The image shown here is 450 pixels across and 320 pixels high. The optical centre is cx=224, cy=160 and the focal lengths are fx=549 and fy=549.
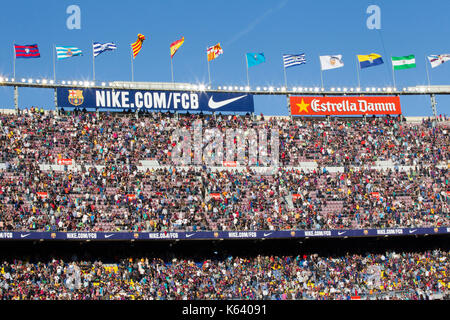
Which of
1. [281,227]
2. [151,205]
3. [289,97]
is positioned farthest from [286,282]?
[289,97]

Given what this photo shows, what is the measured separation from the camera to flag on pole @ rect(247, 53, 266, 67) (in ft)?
181

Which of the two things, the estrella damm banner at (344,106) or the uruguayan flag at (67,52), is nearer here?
the uruguayan flag at (67,52)

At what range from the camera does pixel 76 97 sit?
4791 centimetres

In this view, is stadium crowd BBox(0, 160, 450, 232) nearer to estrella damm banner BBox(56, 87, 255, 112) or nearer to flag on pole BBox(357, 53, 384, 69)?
estrella damm banner BBox(56, 87, 255, 112)

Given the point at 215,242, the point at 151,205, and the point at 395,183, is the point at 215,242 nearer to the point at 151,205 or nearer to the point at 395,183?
the point at 151,205

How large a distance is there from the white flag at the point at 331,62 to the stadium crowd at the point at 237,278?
2254 cm

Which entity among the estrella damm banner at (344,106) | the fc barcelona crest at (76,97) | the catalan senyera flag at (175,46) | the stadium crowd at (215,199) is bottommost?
the stadium crowd at (215,199)

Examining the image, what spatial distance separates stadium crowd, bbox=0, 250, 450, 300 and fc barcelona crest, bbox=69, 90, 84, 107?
683 inches

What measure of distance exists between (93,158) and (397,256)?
24122mm

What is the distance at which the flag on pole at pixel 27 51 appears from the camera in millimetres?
46781

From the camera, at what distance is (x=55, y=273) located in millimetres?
33562

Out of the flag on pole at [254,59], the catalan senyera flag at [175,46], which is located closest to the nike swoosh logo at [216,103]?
the flag on pole at [254,59]

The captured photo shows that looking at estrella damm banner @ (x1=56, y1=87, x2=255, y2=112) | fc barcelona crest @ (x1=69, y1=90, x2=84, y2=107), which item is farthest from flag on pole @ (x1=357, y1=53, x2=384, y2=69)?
fc barcelona crest @ (x1=69, y1=90, x2=84, y2=107)

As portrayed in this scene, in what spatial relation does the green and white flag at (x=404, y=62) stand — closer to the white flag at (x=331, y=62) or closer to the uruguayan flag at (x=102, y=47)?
the white flag at (x=331, y=62)
